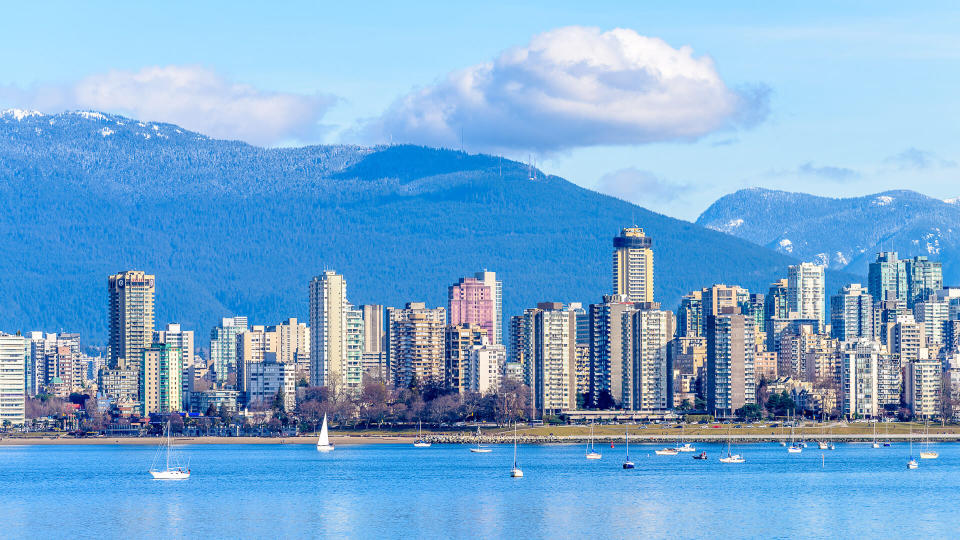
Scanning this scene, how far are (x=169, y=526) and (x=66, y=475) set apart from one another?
53357 millimetres

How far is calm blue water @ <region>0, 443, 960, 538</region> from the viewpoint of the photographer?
92938 millimetres

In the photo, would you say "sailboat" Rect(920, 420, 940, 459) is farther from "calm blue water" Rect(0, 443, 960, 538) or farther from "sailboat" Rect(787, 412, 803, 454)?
"sailboat" Rect(787, 412, 803, 454)

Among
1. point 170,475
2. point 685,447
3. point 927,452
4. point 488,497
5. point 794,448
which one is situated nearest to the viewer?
point 488,497

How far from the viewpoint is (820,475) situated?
136m

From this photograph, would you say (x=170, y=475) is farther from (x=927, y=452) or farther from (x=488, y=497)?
(x=927, y=452)

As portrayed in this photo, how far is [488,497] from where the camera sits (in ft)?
370

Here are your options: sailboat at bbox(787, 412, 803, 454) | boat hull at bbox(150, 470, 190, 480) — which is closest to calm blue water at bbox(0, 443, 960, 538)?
boat hull at bbox(150, 470, 190, 480)

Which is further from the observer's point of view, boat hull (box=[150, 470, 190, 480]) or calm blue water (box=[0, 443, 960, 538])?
boat hull (box=[150, 470, 190, 480])

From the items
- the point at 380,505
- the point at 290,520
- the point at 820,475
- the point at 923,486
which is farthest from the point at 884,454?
the point at 290,520

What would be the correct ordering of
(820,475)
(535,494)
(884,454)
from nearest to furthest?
(535,494) → (820,475) → (884,454)

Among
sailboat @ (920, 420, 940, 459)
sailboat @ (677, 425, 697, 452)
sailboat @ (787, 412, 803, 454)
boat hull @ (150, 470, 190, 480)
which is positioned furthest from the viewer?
sailboat @ (677, 425, 697, 452)

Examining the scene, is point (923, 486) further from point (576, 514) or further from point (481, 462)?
point (481, 462)

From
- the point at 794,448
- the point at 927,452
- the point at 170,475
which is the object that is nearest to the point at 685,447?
the point at 794,448

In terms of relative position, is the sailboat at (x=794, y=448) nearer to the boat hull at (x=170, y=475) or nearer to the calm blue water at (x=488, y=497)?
the calm blue water at (x=488, y=497)
